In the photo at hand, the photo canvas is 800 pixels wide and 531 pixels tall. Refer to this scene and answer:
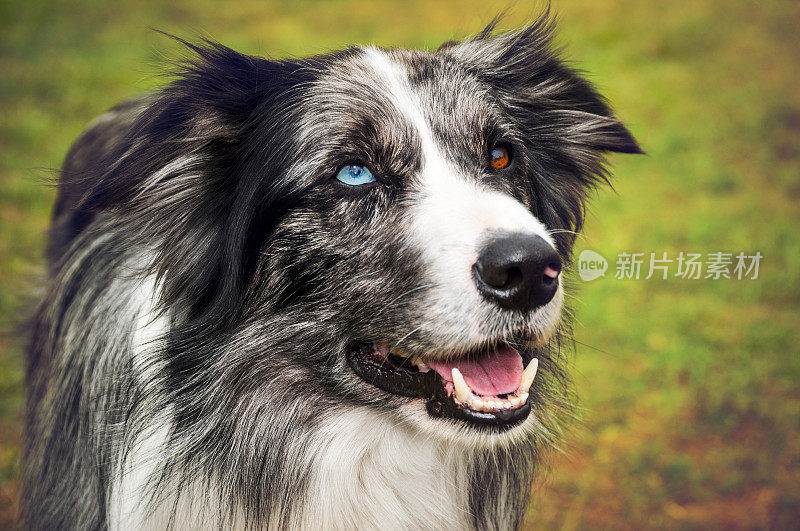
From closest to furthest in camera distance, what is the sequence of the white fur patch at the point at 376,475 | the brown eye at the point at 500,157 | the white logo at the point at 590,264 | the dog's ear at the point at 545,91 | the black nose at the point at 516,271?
1. the black nose at the point at 516,271
2. the white fur patch at the point at 376,475
3. the brown eye at the point at 500,157
4. the dog's ear at the point at 545,91
5. the white logo at the point at 590,264

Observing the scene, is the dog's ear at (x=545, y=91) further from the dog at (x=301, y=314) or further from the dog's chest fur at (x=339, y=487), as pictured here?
the dog's chest fur at (x=339, y=487)

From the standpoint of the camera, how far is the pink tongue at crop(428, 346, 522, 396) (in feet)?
7.77

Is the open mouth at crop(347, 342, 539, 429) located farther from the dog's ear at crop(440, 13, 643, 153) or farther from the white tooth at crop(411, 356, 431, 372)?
the dog's ear at crop(440, 13, 643, 153)

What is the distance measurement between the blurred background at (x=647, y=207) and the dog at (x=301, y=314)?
489 mm

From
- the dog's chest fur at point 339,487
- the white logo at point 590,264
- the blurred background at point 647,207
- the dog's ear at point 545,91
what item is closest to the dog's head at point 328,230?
the dog's chest fur at point 339,487

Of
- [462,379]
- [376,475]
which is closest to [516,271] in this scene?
[462,379]

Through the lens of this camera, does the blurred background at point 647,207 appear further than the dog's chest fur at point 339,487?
Yes

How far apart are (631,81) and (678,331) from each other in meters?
4.14

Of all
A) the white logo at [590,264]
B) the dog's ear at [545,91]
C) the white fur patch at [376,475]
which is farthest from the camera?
the white logo at [590,264]

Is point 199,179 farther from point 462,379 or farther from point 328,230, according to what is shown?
point 462,379

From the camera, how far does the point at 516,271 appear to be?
7.01ft

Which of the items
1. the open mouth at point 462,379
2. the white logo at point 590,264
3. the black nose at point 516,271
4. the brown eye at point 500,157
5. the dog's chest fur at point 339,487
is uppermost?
the brown eye at point 500,157

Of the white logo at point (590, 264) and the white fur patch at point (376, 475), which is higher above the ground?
the white logo at point (590, 264)

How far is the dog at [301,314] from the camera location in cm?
238
